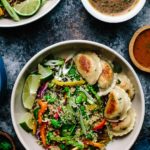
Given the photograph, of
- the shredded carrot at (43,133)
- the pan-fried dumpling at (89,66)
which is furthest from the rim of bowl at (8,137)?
the pan-fried dumpling at (89,66)

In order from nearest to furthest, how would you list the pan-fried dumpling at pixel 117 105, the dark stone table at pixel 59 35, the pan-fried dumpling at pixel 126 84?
the pan-fried dumpling at pixel 117 105 < the pan-fried dumpling at pixel 126 84 < the dark stone table at pixel 59 35

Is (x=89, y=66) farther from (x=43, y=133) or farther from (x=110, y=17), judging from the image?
(x=43, y=133)

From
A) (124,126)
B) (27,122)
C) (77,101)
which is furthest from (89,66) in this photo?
Result: (27,122)

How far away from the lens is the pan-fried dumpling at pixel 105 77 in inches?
136

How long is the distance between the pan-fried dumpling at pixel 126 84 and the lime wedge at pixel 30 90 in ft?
1.89

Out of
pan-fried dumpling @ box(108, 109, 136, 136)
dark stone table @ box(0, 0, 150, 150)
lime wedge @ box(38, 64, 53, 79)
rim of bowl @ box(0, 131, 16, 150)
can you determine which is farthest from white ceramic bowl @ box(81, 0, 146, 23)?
rim of bowl @ box(0, 131, 16, 150)

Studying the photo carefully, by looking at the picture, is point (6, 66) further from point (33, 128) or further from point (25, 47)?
point (33, 128)

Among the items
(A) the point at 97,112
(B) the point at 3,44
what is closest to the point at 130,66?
(A) the point at 97,112

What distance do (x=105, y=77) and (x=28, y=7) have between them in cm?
75

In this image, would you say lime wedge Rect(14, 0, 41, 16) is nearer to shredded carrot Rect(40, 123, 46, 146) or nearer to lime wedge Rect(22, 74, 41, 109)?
lime wedge Rect(22, 74, 41, 109)

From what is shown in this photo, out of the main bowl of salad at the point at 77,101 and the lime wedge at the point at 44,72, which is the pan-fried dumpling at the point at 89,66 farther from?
the lime wedge at the point at 44,72

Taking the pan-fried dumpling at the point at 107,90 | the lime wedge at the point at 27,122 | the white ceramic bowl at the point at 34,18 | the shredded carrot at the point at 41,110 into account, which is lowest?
the lime wedge at the point at 27,122

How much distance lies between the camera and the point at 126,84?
11.5 feet

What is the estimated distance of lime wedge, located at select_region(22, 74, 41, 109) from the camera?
3.48 m
